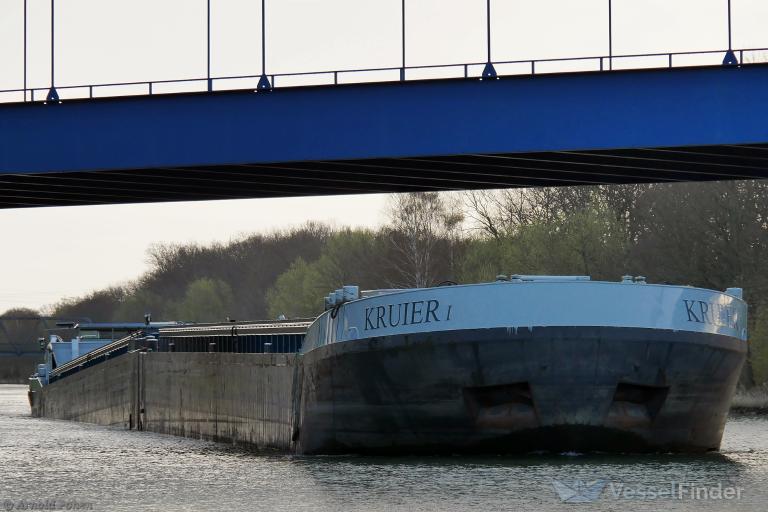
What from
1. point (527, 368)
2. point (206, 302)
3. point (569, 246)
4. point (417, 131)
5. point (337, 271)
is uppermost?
point (417, 131)

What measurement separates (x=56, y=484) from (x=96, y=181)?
1112cm

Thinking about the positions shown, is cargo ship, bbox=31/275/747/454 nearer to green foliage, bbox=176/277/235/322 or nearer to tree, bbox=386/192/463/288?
tree, bbox=386/192/463/288

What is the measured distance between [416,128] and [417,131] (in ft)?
0.18

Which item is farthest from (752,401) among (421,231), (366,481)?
(421,231)

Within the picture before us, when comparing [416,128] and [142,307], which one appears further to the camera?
[142,307]

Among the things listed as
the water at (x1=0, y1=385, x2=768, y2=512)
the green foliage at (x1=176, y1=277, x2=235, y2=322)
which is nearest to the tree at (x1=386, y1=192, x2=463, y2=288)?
the water at (x1=0, y1=385, x2=768, y2=512)

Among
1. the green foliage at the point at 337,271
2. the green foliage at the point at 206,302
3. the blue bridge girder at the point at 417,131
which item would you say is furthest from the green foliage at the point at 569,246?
the green foliage at the point at 206,302

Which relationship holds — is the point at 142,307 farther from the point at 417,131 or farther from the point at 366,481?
the point at 366,481

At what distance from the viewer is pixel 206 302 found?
393 feet

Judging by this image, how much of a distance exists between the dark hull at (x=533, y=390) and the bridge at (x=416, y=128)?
478 cm

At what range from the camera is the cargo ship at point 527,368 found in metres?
18.4

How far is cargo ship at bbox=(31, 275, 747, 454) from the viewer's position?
18.4m

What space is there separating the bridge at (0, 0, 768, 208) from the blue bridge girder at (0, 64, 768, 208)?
0.07 ft

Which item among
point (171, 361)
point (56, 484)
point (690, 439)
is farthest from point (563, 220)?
point (56, 484)
